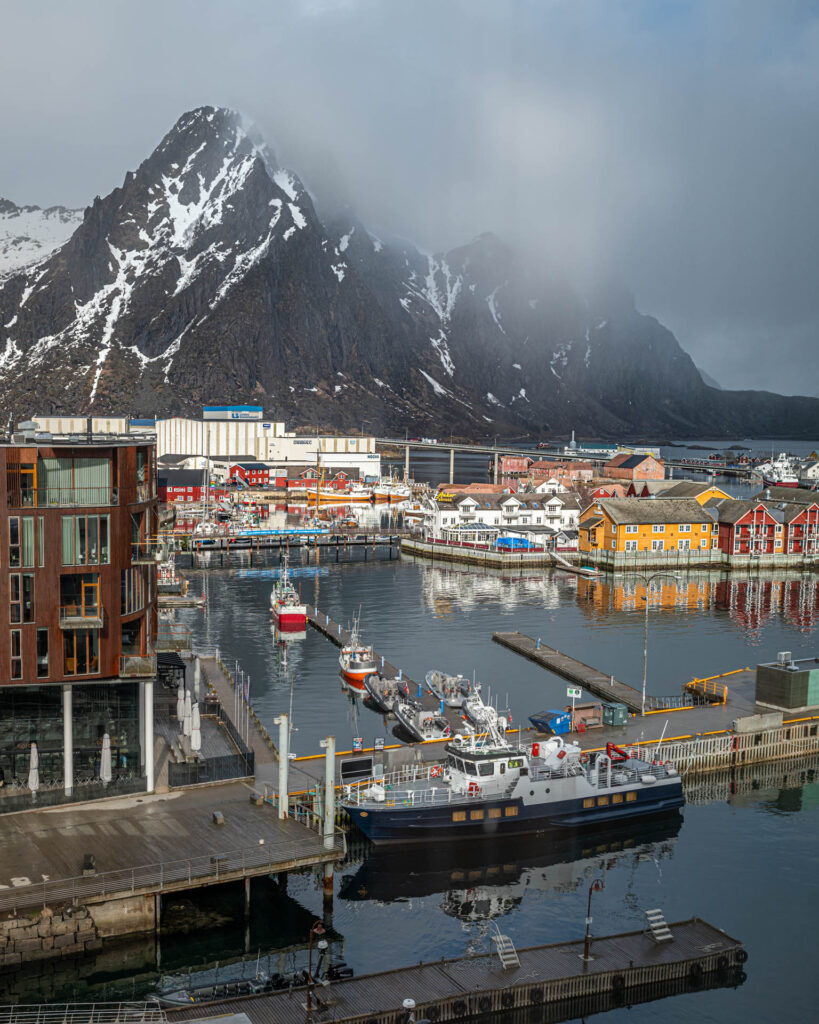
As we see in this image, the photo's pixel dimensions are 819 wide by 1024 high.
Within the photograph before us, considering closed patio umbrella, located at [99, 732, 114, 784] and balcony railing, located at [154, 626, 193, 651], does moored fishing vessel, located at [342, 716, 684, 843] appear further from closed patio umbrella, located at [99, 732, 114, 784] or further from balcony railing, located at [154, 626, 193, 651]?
balcony railing, located at [154, 626, 193, 651]

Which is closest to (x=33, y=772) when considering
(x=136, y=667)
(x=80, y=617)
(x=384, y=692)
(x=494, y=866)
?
(x=136, y=667)

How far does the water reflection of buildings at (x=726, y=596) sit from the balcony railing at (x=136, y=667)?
194 ft

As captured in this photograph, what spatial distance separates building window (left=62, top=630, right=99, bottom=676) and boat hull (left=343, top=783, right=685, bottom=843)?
11327 mm

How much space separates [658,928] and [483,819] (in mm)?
9639

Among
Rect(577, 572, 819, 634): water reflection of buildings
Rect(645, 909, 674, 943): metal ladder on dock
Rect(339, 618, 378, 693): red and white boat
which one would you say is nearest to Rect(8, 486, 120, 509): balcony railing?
Rect(645, 909, 674, 943): metal ladder on dock

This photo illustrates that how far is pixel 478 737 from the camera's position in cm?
4300

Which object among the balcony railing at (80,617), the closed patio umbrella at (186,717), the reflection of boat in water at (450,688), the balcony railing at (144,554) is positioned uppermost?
the balcony railing at (144,554)

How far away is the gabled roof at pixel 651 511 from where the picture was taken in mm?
118062

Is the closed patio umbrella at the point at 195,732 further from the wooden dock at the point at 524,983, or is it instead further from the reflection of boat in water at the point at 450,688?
the reflection of boat in water at the point at 450,688

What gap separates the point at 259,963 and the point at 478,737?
13.5 meters

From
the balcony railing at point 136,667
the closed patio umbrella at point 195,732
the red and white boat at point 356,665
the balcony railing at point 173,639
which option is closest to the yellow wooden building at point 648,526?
the red and white boat at point 356,665

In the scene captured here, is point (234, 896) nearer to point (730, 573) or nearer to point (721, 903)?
point (721, 903)

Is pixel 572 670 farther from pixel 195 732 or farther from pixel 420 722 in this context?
pixel 195 732

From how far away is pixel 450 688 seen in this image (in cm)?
6062
